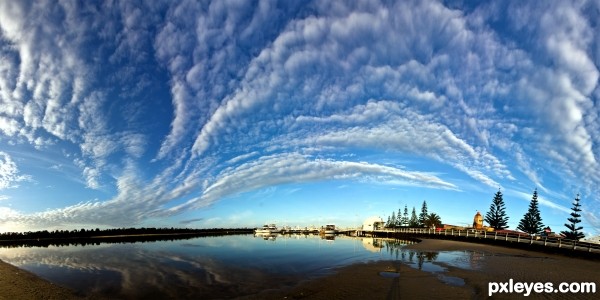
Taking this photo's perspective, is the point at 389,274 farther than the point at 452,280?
Yes

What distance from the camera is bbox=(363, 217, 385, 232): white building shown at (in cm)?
14044

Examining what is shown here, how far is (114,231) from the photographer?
114562 millimetres

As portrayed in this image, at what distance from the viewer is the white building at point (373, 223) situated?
14044cm

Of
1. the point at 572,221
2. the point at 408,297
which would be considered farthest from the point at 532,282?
the point at 572,221

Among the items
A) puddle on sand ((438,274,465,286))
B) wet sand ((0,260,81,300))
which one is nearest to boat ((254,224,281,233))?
wet sand ((0,260,81,300))

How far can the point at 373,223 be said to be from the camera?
465ft

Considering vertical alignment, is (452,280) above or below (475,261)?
above

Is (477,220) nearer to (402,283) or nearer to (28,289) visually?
(402,283)

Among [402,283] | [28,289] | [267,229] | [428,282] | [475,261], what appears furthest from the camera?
[267,229]

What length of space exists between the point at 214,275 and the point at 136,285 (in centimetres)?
477

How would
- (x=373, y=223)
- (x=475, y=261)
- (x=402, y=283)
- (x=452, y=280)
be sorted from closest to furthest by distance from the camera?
(x=402, y=283) < (x=452, y=280) < (x=475, y=261) < (x=373, y=223)

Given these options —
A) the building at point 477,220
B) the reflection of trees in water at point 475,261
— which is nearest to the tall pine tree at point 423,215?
the building at point 477,220

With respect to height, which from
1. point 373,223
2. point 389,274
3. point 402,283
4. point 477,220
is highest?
point 402,283

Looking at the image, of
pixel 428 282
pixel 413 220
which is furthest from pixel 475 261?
pixel 413 220
